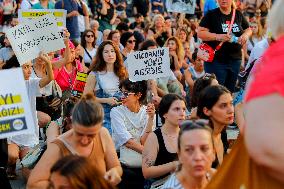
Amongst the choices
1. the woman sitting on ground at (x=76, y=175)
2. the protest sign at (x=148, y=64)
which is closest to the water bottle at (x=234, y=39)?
the protest sign at (x=148, y=64)

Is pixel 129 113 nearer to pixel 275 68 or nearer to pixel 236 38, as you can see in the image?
pixel 236 38

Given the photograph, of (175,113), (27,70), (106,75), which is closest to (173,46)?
(106,75)

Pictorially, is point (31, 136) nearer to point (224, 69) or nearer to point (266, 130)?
point (224, 69)

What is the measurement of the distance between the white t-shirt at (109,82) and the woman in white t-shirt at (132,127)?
600 millimetres

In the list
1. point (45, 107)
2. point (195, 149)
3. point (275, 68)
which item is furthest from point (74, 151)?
Result: point (45, 107)

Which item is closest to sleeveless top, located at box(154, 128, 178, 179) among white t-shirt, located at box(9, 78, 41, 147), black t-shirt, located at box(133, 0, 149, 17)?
white t-shirt, located at box(9, 78, 41, 147)

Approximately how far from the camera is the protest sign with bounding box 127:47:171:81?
7.81m

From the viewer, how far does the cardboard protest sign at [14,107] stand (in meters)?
4.88

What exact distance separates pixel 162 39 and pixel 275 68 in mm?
12041

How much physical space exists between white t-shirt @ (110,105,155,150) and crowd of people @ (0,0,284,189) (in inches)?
0.4

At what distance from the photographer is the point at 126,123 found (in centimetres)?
691

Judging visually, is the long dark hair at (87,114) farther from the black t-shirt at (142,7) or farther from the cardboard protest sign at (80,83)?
the black t-shirt at (142,7)

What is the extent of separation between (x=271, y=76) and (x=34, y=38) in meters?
6.56

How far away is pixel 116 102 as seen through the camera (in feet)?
25.1
